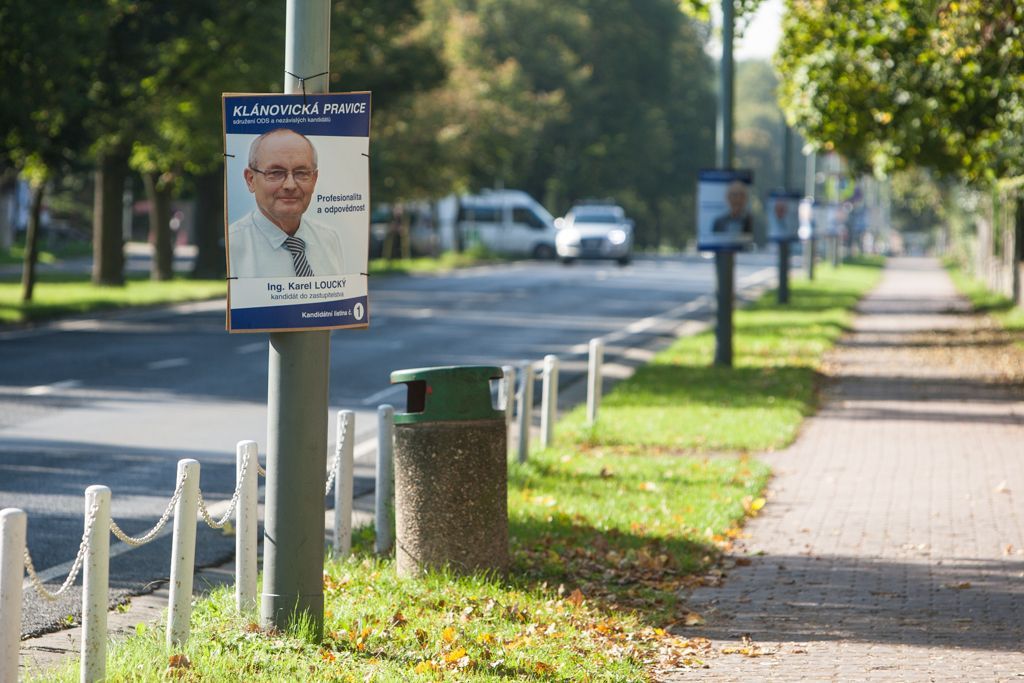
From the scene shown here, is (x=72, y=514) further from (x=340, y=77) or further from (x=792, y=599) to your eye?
(x=340, y=77)

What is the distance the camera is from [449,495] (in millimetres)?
7895

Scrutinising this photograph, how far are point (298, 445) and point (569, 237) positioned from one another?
183 ft

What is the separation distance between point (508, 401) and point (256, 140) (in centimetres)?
513

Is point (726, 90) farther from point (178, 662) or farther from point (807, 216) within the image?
point (807, 216)

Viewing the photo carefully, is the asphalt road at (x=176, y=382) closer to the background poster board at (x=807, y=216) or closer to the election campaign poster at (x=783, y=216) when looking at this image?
the election campaign poster at (x=783, y=216)

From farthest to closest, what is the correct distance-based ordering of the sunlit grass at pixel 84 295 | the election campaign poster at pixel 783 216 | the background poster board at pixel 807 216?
the background poster board at pixel 807 216 < the election campaign poster at pixel 783 216 < the sunlit grass at pixel 84 295

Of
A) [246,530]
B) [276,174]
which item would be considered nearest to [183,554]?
[246,530]

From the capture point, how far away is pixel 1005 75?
16.3 metres

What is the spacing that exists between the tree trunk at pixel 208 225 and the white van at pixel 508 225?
2687 cm

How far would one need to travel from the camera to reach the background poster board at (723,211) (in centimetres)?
1980

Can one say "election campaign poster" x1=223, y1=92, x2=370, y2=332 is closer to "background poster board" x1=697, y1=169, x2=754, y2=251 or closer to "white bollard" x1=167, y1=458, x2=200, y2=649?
"white bollard" x1=167, y1=458, x2=200, y2=649

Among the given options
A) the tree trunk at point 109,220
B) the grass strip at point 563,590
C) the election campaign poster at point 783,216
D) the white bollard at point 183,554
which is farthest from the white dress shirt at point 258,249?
the tree trunk at point 109,220

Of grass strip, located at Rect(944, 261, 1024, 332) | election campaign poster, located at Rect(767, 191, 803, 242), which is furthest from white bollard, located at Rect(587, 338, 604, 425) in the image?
election campaign poster, located at Rect(767, 191, 803, 242)

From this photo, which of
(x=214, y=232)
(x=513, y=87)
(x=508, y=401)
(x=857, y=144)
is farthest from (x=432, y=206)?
(x=508, y=401)
